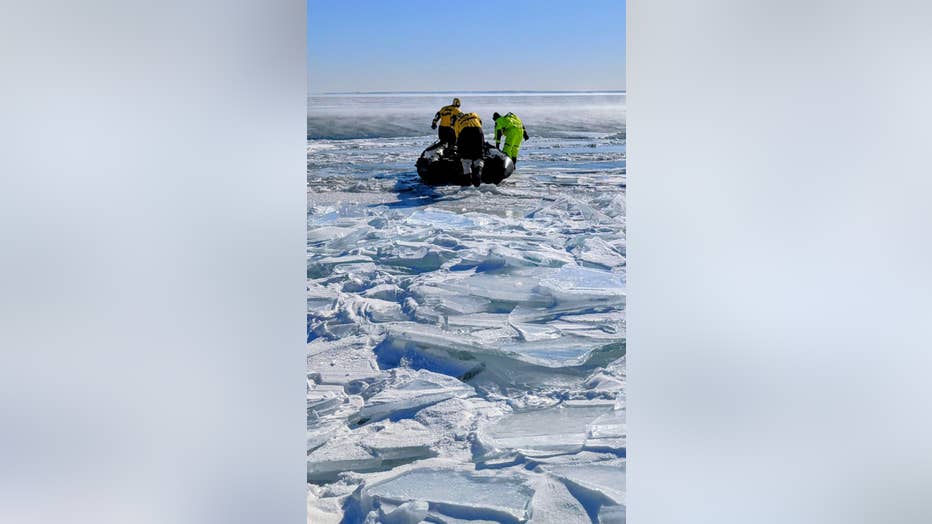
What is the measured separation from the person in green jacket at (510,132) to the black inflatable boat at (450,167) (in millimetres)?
95

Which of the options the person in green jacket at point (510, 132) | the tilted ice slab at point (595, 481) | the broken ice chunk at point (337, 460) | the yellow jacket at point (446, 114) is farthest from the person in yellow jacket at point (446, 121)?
the tilted ice slab at point (595, 481)

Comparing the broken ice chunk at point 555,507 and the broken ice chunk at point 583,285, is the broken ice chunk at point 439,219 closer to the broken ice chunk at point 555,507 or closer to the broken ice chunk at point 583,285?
the broken ice chunk at point 583,285

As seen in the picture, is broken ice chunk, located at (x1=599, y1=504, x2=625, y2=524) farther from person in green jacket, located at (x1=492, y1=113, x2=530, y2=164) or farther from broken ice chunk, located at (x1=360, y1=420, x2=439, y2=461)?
person in green jacket, located at (x1=492, y1=113, x2=530, y2=164)

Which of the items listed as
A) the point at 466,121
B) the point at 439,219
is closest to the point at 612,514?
the point at 439,219

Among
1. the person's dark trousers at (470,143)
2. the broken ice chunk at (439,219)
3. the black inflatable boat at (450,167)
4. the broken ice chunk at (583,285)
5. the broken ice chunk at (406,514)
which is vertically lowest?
the broken ice chunk at (406,514)

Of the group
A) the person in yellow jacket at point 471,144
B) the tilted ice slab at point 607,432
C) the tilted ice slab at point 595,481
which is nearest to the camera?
the tilted ice slab at point 595,481

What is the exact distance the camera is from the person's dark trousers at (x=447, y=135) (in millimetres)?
3752

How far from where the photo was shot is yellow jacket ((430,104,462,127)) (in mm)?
3727

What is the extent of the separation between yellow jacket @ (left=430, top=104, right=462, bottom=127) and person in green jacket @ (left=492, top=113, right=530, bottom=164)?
7.3 inches

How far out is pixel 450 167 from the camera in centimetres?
368

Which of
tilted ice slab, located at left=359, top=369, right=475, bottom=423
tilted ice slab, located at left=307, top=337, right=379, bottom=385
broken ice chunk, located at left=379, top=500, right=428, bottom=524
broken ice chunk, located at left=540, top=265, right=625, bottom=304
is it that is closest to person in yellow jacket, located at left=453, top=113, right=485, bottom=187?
broken ice chunk, located at left=540, top=265, right=625, bottom=304
